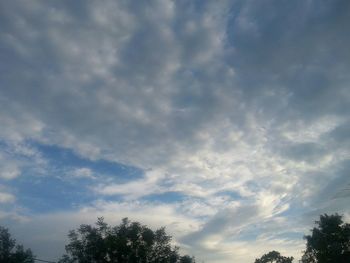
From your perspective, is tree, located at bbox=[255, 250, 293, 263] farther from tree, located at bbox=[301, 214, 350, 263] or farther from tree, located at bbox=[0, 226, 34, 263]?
tree, located at bbox=[0, 226, 34, 263]

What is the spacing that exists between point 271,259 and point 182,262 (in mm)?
39387

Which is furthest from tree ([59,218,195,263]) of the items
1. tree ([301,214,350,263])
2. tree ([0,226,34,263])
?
tree ([301,214,350,263])

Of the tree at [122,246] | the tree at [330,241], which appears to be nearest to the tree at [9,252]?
the tree at [122,246]

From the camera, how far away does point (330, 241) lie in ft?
226

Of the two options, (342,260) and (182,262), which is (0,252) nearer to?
(182,262)

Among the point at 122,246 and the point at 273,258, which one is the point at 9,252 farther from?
the point at 273,258

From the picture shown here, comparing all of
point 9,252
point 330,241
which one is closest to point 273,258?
point 330,241

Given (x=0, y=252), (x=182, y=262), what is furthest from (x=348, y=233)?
(x=0, y=252)

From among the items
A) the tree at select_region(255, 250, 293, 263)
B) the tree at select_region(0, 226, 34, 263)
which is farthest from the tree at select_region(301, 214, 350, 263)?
the tree at select_region(0, 226, 34, 263)

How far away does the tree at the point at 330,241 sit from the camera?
67.1 meters

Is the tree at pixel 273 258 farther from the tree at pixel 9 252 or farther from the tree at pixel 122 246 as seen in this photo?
the tree at pixel 9 252

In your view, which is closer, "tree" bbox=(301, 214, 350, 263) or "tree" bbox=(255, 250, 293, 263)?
"tree" bbox=(301, 214, 350, 263)

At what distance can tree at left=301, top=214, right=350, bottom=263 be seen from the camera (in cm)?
6706

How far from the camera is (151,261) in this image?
223 feet
